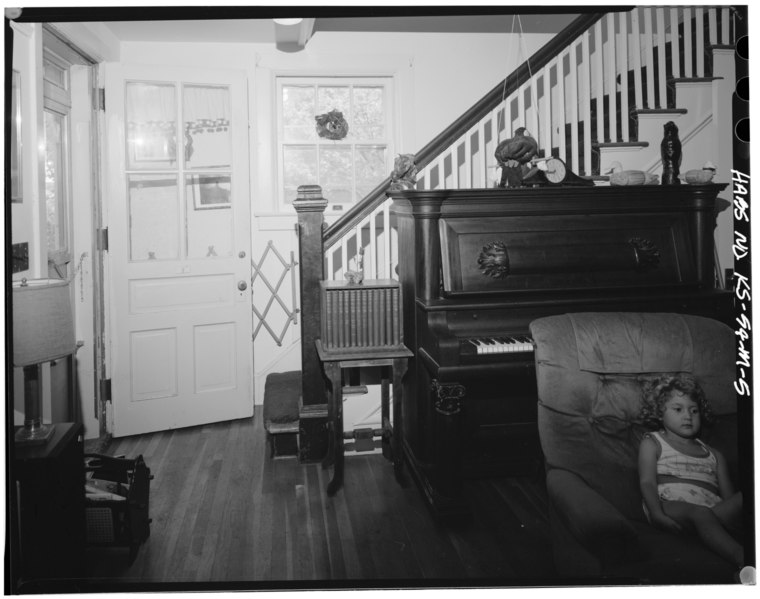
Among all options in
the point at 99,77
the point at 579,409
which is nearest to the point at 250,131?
the point at 99,77

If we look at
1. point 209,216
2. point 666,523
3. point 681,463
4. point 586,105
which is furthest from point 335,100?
point 666,523

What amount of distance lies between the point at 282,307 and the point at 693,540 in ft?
10.4

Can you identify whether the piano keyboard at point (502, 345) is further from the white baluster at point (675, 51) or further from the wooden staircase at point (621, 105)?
the white baluster at point (675, 51)

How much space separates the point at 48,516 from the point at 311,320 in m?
1.59

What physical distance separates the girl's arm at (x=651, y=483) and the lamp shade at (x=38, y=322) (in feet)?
5.96

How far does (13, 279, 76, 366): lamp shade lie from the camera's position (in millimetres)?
1998

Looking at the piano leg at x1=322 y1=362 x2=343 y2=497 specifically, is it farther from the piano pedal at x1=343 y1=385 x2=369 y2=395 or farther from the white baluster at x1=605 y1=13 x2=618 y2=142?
the white baluster at x1=605 y1=13 x2=618 y2=142

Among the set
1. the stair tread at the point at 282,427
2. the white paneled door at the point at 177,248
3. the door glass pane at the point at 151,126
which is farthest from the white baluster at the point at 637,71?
the door glass pane at the point at 151,126

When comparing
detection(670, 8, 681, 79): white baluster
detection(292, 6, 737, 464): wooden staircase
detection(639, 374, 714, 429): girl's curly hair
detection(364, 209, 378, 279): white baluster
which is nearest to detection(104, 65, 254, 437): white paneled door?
detection(292, 6, 737, 464): wooden staircase

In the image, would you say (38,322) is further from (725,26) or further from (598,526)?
(725,26)

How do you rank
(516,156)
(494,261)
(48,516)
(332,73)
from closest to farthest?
1. (48,516)
2. (494,261)
3. (516,156)
4. (332,73)

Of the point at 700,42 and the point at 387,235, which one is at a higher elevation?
the point at 700,42

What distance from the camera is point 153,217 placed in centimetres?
400

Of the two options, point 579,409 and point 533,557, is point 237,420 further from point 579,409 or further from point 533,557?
point 579,409
